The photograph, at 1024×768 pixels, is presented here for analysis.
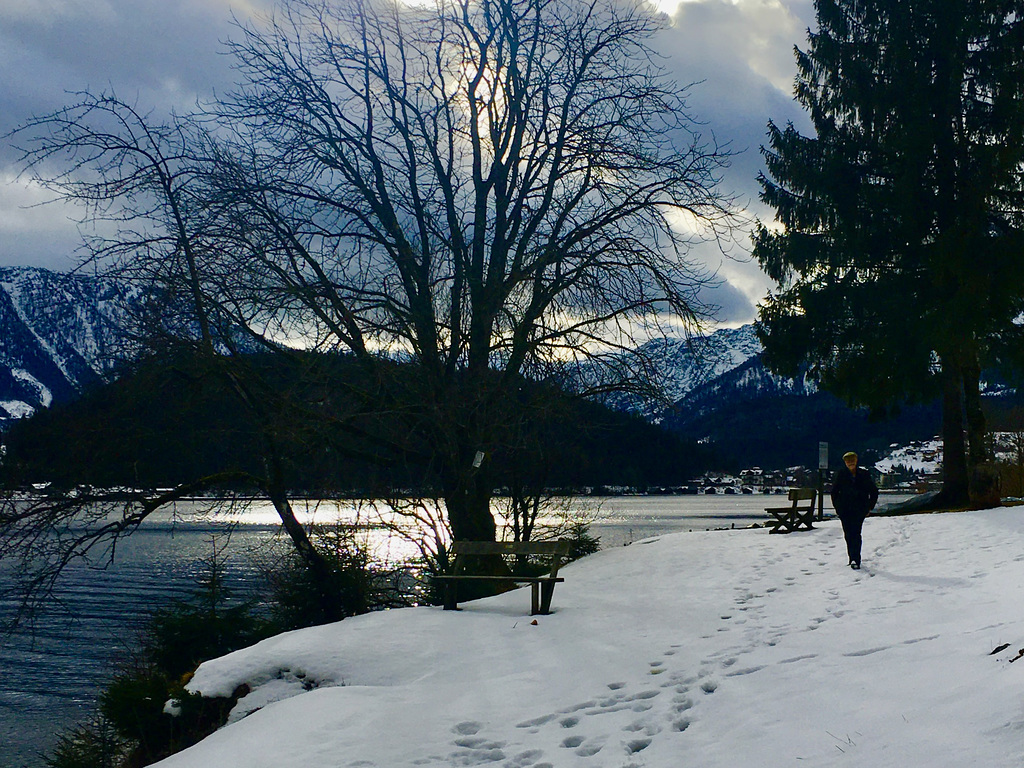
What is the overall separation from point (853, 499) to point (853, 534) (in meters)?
0.60

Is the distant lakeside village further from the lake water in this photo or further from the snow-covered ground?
the snow-covered ground

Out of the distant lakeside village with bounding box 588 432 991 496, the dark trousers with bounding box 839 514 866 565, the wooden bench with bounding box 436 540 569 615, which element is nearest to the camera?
the wooden bench with bounding box 436 540 569 615

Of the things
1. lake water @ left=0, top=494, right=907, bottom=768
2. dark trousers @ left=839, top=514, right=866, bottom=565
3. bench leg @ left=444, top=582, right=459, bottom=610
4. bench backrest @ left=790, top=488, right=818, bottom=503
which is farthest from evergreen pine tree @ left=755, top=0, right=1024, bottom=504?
bench leg @ left=444, top=582, right=459, bottom=610

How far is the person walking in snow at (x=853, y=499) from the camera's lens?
1245cm

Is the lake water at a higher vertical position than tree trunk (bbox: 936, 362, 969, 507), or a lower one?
lower

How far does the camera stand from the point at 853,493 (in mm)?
12750

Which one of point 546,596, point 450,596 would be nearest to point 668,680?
point 546,596

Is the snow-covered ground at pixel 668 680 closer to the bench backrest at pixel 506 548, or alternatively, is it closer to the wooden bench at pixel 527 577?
the wooden bench at pixel 527 577

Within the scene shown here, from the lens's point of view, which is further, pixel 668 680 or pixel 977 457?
pixel 977 457

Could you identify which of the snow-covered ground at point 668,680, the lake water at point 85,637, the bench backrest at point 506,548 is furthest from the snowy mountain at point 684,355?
the lake water at point 85,637

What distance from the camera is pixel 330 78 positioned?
15203 mm

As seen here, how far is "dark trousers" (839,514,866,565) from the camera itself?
12391mm

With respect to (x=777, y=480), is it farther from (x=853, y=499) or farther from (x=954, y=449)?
(x=853, y=499)

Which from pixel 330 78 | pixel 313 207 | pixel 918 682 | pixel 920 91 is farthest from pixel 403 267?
pixel 920 91
